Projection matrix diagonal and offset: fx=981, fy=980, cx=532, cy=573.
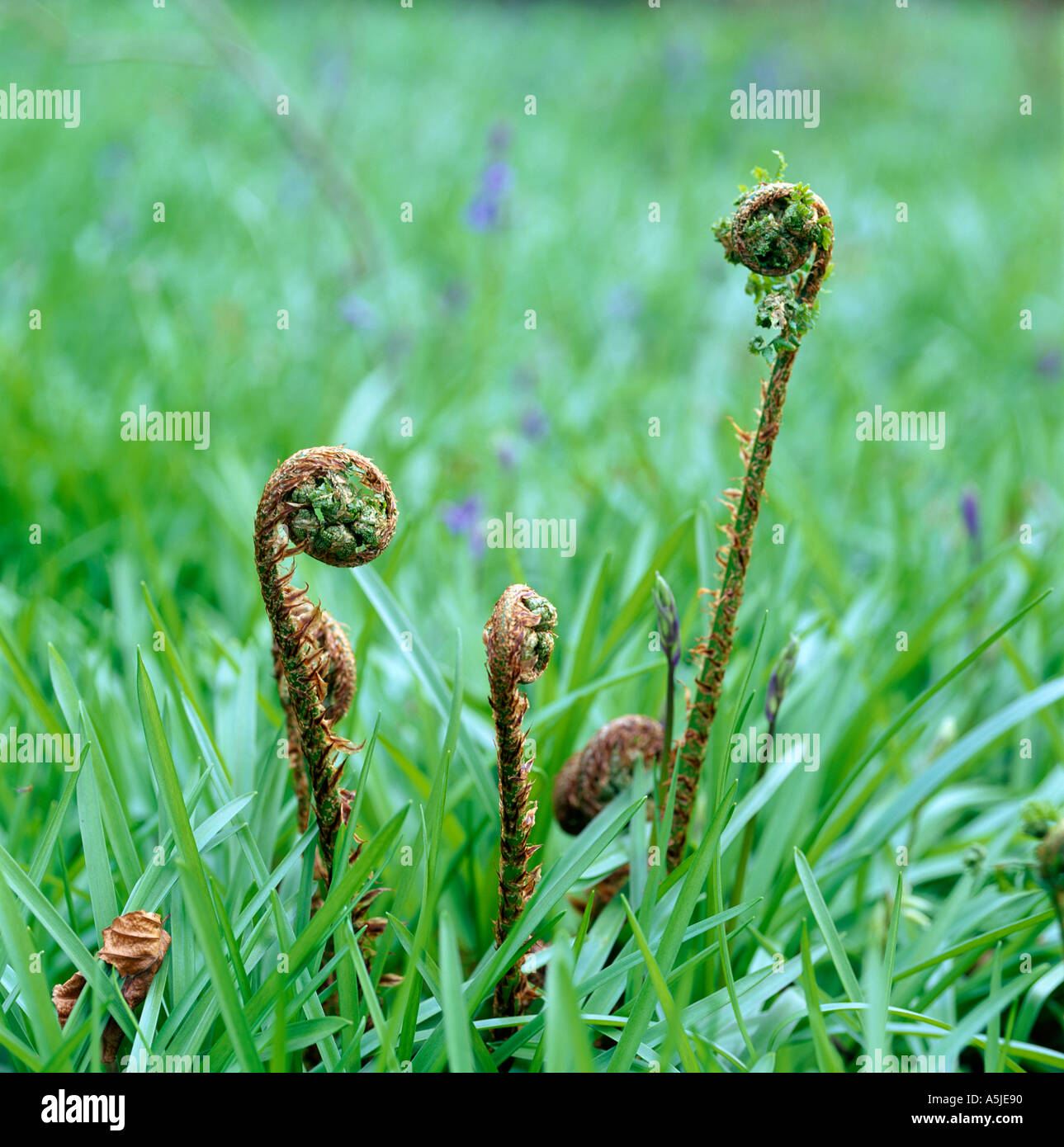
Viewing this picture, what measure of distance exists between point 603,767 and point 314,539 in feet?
1.75

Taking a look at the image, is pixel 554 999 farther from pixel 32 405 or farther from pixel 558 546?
pixel 32 405

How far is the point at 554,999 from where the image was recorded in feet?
2.90

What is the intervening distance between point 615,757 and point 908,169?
6.57 metres

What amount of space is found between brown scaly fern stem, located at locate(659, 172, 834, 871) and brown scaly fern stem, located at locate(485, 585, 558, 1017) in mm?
228

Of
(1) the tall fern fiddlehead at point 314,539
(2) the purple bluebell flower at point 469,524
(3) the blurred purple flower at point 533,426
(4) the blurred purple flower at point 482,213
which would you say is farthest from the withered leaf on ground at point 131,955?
Answer: (4) the blurred purple flower at point 482,213

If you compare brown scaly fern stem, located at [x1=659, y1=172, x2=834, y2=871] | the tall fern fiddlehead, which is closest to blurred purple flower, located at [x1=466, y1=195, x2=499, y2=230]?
brown scaly fern stem, located at [x1=659, y1=172, x2=834, y2=871]

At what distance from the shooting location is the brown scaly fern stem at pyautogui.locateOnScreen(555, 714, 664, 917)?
4.12 feet

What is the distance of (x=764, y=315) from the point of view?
3.24 feet

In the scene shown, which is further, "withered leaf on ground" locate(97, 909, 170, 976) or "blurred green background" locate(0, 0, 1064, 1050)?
"blurred green background" locate(0, 0, 1064, 1050)

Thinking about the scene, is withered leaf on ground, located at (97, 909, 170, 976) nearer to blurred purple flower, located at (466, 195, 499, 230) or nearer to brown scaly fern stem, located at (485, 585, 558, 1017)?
brown scaly fern stem, located at (485, 585, 558, 1017)

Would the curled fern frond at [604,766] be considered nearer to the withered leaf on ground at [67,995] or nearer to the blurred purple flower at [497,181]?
the withered leaf on ground at [67,995]

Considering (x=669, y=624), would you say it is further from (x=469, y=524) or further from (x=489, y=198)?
(x=489, y=198)

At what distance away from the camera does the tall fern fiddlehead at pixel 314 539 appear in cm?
91

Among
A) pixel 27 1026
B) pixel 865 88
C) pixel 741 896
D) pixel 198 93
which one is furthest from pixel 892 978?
pixel 865 88
